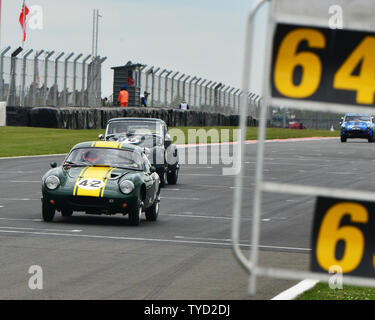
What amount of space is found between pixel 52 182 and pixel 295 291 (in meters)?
7.30

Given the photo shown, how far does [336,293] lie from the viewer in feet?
30.8

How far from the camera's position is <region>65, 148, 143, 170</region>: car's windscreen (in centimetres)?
1655

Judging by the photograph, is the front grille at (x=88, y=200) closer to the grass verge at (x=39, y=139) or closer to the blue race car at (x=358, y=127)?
the grass verge at (x=39, y=139)

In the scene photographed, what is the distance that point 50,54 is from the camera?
163ft

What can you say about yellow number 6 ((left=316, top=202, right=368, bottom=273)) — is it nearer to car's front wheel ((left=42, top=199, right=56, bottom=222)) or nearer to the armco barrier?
car's front wheel ((left=42, top=199, right=56, bottom=222))

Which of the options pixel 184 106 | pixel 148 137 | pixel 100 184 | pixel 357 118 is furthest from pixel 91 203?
pixel 184 106

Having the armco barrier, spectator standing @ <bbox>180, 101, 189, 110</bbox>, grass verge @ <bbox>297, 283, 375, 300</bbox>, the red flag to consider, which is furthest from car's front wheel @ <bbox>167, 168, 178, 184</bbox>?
spectator standing @ <bbox>180, 101, 189, 110</bbox>

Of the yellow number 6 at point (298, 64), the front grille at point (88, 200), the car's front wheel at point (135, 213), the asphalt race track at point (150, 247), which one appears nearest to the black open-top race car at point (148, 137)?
the asphalt race track at point (150, 247)

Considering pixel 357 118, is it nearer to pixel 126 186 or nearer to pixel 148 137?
pixel 148 137

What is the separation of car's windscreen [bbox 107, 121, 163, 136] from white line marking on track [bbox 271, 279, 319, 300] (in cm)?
1421

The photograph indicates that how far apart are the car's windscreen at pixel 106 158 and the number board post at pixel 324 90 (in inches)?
503
